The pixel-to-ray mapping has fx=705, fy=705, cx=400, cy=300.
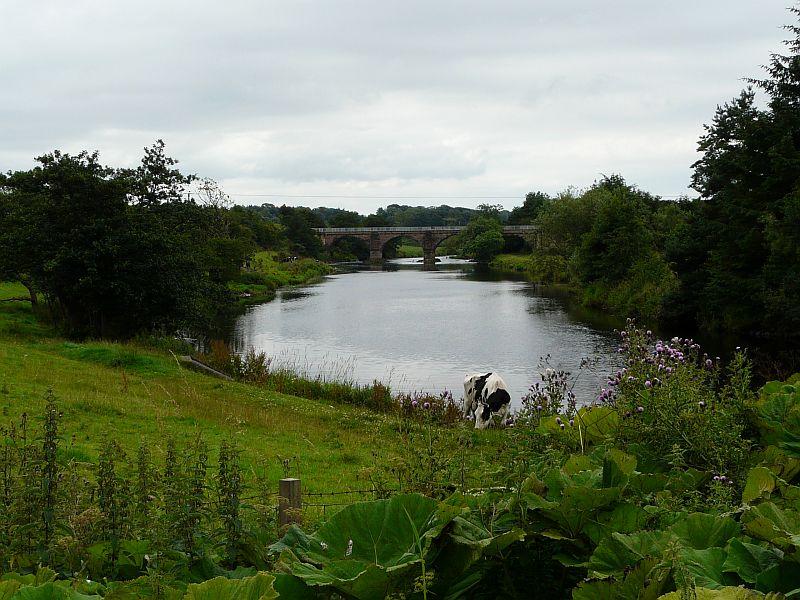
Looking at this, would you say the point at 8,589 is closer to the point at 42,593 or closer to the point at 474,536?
the point at 42,593

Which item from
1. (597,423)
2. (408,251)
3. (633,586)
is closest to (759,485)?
(633,586)

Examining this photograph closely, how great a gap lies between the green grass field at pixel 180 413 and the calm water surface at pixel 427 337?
5.44 meters

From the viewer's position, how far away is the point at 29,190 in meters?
29.6

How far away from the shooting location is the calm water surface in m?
24.5

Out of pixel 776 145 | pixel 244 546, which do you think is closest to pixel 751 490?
pixel 244 546

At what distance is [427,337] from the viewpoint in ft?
110

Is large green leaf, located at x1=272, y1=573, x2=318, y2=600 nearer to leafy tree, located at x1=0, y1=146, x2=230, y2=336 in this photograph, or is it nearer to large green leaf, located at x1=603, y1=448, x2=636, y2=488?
large green leaf, located at x1=603, y1=448, x2=636, y2=488

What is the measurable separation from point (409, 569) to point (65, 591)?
0.81 metres

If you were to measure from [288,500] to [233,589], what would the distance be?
264 cm

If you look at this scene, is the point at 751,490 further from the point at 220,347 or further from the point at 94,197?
the point at 94,197

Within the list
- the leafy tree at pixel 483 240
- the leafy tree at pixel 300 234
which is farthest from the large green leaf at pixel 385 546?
the leafy tree at pixel 483 240

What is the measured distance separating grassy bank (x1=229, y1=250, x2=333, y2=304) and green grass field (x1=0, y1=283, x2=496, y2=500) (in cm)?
3307

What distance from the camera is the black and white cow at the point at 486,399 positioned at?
1605cm

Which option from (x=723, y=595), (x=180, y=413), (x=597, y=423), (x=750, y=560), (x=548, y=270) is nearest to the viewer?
(x=723, y=595)
